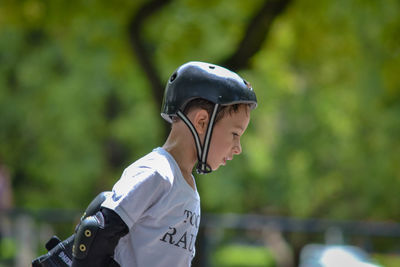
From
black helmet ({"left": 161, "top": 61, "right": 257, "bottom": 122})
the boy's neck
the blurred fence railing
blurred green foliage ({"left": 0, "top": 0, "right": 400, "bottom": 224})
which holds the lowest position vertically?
the blurred fence railing

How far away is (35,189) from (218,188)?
5239 mm

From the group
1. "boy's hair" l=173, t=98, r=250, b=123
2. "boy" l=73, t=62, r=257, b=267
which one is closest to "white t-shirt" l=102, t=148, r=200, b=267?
"boy" l=73, t=62, r=257, b=267

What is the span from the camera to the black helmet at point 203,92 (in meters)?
2.85

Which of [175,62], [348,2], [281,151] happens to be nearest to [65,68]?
[281,151]

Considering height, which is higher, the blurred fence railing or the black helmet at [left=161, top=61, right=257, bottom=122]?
the black helmet at [left=161, top=61, right=257, bottom=122]

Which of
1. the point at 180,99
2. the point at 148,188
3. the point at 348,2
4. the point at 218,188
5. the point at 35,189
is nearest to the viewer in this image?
the point at 148,188

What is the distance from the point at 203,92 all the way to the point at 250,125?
44.0 ft

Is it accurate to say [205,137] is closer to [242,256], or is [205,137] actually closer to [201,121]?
[201,121]

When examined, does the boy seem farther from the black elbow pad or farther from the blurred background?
the blurred background

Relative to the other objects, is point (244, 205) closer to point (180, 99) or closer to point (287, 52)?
point (287, 52)

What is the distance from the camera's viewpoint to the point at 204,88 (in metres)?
2.86

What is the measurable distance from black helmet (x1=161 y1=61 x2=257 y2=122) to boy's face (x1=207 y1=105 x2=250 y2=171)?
67 millimetres

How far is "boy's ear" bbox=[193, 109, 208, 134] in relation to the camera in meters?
2.84

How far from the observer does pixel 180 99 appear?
2881 millimetres
